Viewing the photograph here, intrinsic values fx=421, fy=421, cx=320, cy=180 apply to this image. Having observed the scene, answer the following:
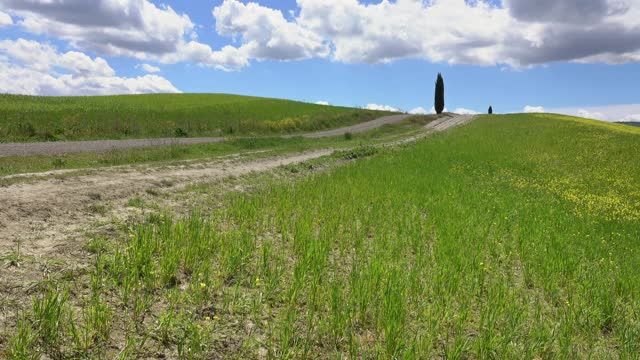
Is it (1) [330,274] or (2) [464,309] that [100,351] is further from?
(2) [464,309]

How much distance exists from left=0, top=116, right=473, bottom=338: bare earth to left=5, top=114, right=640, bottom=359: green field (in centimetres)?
42

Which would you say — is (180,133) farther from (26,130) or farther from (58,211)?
(58,211)

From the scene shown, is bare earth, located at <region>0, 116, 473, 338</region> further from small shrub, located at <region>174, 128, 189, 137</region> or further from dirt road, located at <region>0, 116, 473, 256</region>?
small shrub, located at <region>174, 128, 189, 137</region>

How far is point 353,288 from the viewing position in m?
5.27

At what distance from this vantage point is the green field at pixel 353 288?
4.21m

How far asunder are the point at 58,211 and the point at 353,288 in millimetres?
6931

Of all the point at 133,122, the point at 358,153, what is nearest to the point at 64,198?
the point at 358,153

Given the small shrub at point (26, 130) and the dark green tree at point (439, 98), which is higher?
the dark green tree at point (439, 98)

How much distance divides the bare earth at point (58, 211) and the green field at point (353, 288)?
0.42 metres

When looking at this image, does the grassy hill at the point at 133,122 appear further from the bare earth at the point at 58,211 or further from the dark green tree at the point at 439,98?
the dark green tree at the point at 439,98

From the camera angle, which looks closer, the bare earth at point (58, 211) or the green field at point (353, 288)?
the green field at point (353, 288)

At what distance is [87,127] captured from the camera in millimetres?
32875

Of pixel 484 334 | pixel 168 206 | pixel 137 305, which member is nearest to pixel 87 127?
pixel 168 206

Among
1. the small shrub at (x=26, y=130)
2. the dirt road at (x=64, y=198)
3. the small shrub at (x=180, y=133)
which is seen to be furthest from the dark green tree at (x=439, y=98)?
the dirt road at (x=64, y=198)
